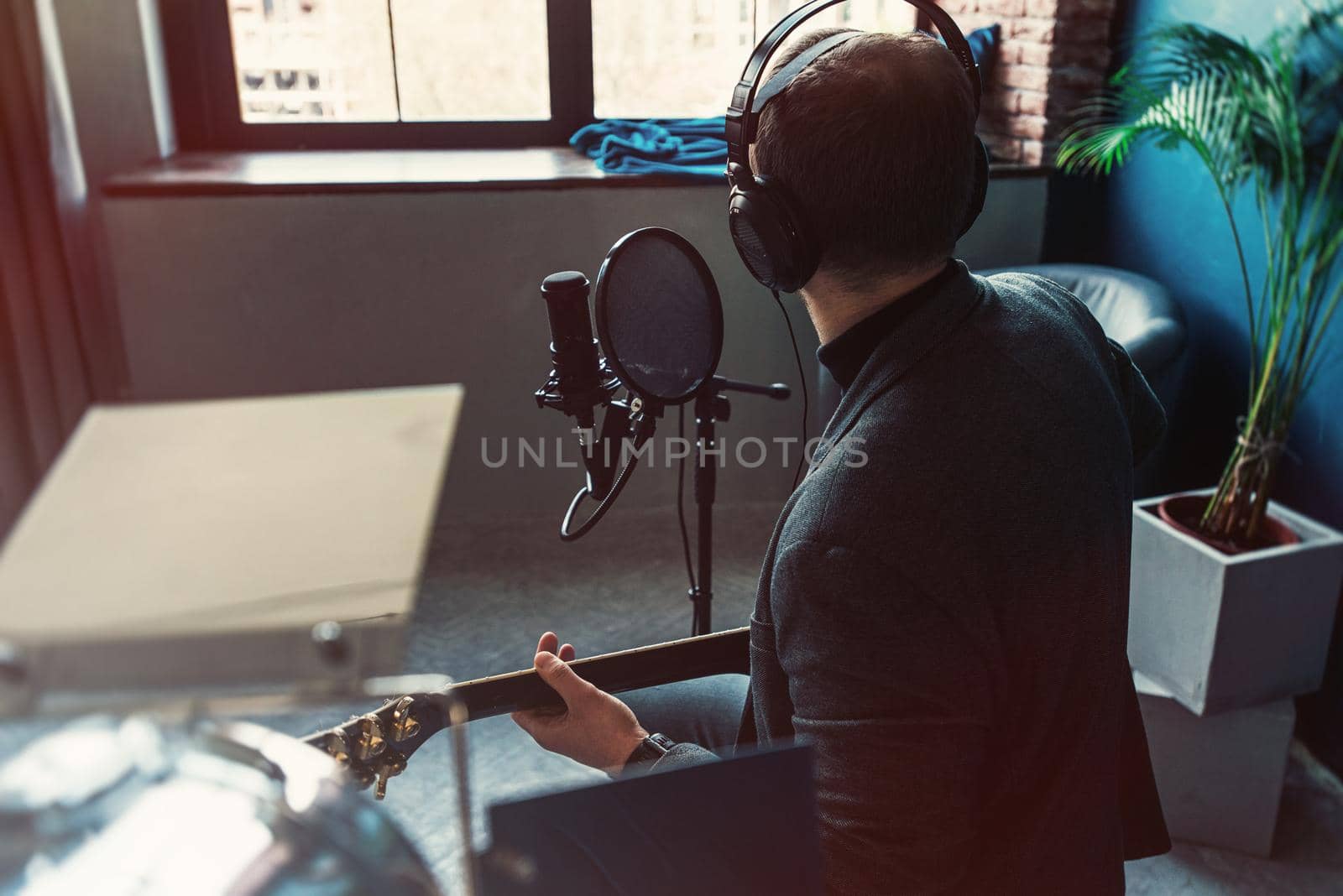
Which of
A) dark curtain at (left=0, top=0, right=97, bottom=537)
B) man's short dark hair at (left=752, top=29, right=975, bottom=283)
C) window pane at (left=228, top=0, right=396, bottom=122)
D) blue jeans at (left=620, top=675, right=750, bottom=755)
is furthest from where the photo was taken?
window pane at (left=228, top=0, right=396, bottom=122)

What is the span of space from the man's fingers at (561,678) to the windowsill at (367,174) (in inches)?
61.8

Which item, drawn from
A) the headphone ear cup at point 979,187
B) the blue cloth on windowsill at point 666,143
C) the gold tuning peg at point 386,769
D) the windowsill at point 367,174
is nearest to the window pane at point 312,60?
the windowsill at point 367,174

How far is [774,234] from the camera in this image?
0.70 m

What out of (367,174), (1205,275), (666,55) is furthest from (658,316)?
(666,55)

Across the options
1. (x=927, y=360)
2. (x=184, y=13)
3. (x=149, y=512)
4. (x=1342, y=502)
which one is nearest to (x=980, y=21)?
(x=1342, y=502)

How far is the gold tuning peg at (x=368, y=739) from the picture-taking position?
58 cm

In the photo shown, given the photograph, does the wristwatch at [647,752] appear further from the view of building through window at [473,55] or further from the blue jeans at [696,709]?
the view of building through window at [473,55]

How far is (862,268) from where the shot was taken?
72 centimetres

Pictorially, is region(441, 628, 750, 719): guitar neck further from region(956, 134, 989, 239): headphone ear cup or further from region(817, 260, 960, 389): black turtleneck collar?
region(956, 134, 989, 239): headphone ear cup

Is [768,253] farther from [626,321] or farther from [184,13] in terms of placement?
[184,13]

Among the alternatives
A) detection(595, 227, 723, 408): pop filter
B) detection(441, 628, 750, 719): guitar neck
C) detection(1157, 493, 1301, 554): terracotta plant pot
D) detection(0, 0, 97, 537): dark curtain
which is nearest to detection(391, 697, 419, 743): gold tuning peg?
detection(441, 628, 750, 719): guitar neck

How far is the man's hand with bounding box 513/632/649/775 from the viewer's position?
2.53ft

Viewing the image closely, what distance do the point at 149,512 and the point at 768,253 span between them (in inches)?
24.1

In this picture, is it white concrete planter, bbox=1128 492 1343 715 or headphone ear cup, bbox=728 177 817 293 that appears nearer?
headphone ear cup, bbox=728 177 817 293
